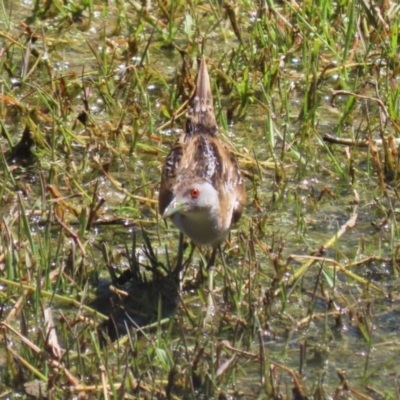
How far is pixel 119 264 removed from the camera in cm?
624

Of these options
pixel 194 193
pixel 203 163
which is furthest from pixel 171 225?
pixel 194 193

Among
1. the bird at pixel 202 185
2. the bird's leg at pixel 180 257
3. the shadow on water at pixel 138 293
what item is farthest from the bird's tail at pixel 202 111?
the shadow on water at pixel 138 293

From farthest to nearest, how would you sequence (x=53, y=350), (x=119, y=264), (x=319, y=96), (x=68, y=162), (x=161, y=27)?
1. (x=161, y=27)
2. (x=319, y=96)
3. (x=68, y=162)
4. (x=119, y=264)
5. (x=53, y=350)

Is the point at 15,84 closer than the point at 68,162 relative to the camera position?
No

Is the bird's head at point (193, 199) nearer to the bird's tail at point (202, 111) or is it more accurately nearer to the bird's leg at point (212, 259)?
the bird's leg at point (212, 259)

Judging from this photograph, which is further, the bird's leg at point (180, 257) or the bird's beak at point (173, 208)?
the bird's leg at point (180, 257)

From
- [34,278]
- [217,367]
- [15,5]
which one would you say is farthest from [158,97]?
[217,367]

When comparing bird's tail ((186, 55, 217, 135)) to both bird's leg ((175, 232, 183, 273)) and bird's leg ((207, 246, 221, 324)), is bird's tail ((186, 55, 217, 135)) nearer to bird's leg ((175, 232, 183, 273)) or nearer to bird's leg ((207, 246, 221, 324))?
bird's leg ((175, 232, 183, 273))

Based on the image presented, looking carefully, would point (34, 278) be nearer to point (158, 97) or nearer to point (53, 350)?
point (53, 350)

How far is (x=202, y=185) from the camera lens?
599 cm

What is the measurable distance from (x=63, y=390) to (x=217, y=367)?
633 millimetres

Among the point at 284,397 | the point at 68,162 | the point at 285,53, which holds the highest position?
the point at 285,53

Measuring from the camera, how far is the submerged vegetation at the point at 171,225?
5.25 m

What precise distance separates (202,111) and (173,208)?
115 cm
